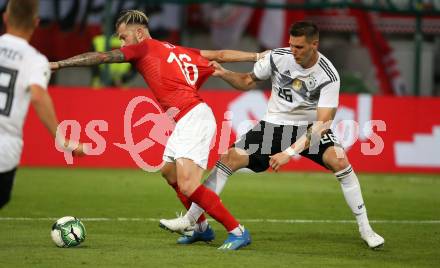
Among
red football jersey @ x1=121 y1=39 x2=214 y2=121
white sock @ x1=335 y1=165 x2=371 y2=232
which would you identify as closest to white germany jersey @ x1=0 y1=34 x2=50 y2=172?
red football jersey @ x1=121 y1=39 x2=214 y2=121

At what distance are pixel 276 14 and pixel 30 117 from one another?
935 cm

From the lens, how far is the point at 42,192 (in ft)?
46.0

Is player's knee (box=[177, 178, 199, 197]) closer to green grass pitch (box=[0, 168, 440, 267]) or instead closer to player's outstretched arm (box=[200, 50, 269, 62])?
green grass pitch (box=[0, 168, 440, 267])

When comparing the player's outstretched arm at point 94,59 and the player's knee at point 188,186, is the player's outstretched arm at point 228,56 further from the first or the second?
the player's knee at point 188,186

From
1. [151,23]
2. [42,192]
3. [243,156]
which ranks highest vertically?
[151,23]

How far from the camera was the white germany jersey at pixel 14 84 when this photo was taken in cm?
692

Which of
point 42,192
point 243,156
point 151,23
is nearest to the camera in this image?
point 243,156

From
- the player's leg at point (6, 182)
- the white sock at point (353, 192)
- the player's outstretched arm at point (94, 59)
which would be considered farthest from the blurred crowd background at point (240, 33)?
Result: the player's leg at point (6, 182)

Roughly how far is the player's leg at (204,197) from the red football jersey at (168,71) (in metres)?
0.54

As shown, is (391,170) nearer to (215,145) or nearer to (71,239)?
(215,145)

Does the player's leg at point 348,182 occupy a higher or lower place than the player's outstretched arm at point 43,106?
lower

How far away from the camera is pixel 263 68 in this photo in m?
9.71

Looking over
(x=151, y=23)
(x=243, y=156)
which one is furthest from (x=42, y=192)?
(x=151, y=23)

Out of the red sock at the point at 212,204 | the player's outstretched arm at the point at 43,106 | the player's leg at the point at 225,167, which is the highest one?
the player's outstretched arm at the point at 43,106
